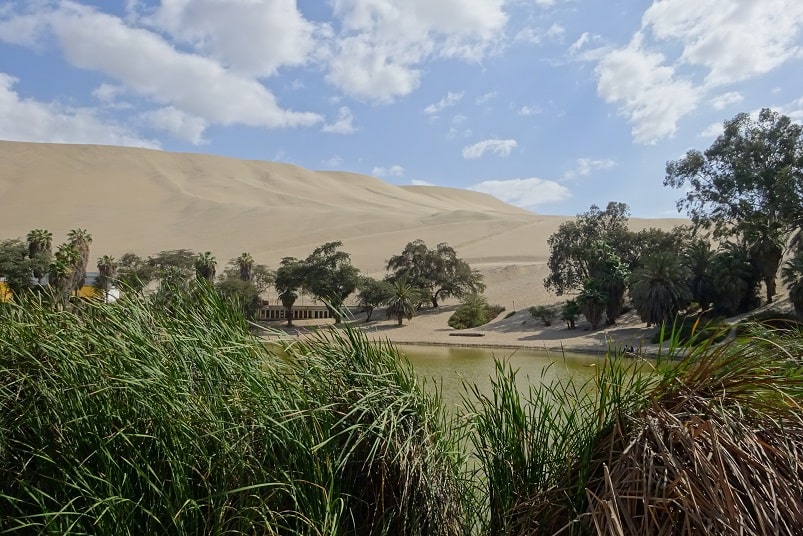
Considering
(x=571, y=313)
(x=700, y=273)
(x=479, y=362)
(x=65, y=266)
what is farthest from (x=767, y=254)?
(x=65, y=266)

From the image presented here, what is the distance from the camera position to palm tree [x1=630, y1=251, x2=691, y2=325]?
37.7 m

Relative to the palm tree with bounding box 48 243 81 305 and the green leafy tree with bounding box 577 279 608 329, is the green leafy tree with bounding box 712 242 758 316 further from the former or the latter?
the palm tree with bounding box 48 243 81 305

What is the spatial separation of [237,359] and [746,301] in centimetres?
4261

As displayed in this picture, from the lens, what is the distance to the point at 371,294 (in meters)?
54.8

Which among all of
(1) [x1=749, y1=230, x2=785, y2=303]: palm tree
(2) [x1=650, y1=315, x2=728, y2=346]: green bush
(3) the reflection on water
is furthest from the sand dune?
(2) [x1=650, y1=315, x2=728, y2=346]: green bush

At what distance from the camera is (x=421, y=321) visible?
53656 millimetres

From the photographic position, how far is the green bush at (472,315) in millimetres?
50438

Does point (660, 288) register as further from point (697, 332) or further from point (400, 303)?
point (697, 332)

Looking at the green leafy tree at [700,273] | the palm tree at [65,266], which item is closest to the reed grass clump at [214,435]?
the palm tree at [65,266]

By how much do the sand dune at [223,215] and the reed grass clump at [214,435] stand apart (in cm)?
5757

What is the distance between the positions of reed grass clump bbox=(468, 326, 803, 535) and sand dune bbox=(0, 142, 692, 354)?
57.7 meters

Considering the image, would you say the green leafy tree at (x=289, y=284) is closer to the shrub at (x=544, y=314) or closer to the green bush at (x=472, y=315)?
the green bush at (x=472, y=315)

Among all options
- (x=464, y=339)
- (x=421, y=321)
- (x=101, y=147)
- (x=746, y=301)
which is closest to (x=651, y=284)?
(x=746, y=301)

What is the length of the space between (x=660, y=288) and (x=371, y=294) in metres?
24.7
